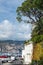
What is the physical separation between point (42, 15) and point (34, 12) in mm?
1051

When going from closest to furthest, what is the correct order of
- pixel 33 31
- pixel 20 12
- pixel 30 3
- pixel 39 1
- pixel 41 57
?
pixel 39 1 → pixel 30 3 → pixel 41 57 → pixel 20 12 → pixel 33 31

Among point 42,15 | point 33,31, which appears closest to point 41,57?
point 42,15

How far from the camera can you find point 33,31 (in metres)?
42.0

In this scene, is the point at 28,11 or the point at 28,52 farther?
the point at 28,52

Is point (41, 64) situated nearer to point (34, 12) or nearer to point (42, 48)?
point (42, 48)

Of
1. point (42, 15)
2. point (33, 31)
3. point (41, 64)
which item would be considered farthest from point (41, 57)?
point (33, 31)

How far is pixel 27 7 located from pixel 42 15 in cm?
190

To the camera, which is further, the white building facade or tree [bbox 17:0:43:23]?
the white building facade

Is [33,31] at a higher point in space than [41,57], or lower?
higher

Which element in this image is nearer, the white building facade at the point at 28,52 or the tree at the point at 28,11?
the tree at the point at 28,11

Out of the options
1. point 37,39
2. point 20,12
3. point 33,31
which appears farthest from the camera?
point 33,31

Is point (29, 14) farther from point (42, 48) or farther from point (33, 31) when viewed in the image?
point (33, 31)

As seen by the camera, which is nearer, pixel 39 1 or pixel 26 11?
pixel 39 1

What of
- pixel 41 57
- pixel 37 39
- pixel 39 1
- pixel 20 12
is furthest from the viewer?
pixel 20 12
